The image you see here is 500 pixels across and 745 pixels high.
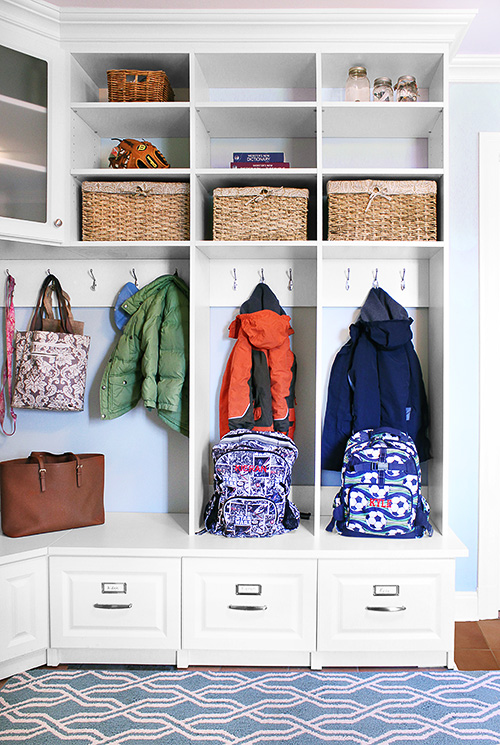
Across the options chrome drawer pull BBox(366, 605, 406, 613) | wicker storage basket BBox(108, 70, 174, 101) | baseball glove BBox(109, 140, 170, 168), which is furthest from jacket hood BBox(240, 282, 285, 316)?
chrome drawer pull BBox(366, 605, 406, 613)

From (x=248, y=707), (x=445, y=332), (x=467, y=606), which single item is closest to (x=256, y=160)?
(x=445, y=332)

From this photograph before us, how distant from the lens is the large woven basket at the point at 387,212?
7.44ft

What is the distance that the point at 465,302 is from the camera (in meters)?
2.61

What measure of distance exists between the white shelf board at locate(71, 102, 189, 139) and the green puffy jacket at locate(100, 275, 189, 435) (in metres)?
0.63

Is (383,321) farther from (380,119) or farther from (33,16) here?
(33,16)

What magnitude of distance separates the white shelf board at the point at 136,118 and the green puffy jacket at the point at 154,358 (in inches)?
24.7

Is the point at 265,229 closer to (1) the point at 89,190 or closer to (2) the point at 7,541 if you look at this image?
(1) the point at 89,190

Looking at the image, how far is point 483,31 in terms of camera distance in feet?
7.66

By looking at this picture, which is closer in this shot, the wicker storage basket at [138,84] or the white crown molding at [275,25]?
the white crown molding at [275,25]

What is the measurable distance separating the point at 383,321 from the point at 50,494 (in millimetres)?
1529

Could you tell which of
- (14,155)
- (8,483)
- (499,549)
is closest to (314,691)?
(499,549)

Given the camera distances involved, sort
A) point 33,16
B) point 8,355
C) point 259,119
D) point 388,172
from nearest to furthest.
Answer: point 33,16
point 388,172
point 259,119
point 8,355

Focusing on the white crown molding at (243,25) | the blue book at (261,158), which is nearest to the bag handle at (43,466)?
the blue book at (261,158)

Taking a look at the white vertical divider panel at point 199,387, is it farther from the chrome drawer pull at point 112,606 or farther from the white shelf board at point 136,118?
the white shelf board at point 136,118
